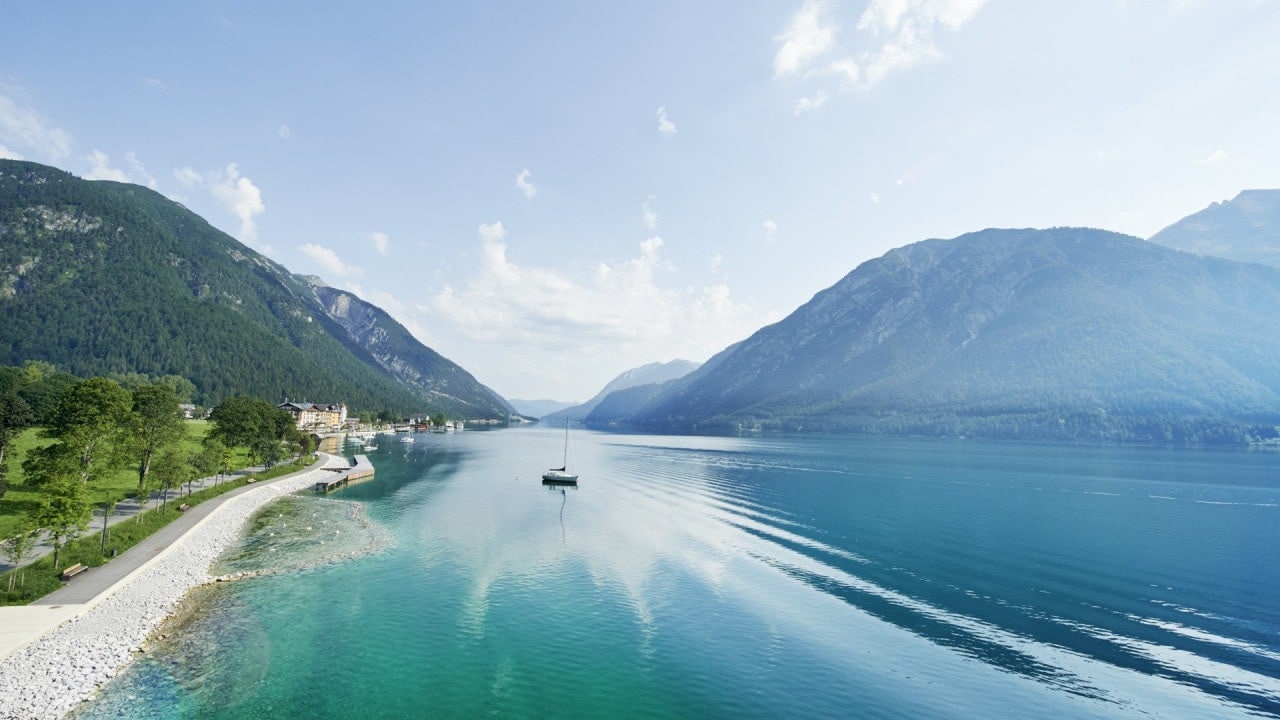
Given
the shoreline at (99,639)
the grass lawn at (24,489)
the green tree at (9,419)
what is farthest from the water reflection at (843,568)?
the green tree at (9,419)

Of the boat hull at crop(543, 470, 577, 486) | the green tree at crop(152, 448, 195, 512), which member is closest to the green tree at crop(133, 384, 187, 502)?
the green tree at crop(152, 448, 195, 512)

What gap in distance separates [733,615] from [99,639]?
122ft

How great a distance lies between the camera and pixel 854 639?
33219mm

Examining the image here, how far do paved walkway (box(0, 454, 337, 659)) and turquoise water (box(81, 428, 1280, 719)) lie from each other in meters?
5.60

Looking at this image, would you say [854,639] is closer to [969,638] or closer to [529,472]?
[969,638]

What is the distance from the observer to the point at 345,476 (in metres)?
98.6

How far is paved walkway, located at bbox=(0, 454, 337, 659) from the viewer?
88.3 feet

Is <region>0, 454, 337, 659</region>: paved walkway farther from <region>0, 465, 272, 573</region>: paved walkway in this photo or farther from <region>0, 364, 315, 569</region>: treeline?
<region>0, 465, 272, 573</region>: paved walkway

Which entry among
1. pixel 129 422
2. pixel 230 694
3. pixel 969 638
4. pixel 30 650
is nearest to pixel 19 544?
pixel 30 650

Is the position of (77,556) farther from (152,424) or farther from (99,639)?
(152,424)

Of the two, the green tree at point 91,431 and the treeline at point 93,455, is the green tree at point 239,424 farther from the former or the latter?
the green tree at point 91,431

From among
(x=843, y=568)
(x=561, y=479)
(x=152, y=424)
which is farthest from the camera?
(x=561, y=479)

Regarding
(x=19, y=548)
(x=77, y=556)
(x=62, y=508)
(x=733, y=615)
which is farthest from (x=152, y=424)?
(x=733, y=615)

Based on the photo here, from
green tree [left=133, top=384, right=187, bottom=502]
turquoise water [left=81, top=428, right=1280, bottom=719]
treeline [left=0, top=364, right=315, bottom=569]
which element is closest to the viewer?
turquoise water [left=81, top=428, right=1280, bottom=719]
